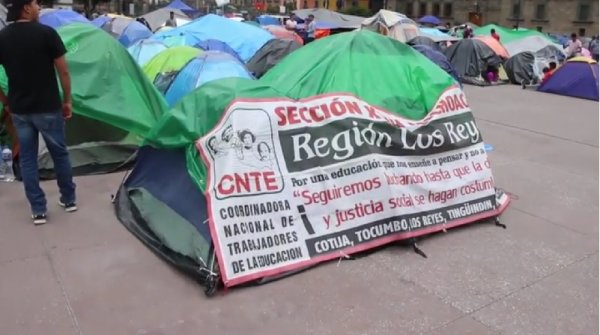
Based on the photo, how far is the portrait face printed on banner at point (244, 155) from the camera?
3.89 meters

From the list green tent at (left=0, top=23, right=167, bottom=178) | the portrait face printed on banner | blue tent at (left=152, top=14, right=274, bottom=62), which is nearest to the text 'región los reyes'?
the portrait face printed on banner

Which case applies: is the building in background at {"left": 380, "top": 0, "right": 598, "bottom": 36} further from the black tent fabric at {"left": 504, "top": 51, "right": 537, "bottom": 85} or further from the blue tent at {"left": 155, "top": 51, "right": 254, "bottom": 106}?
the blue tent at {"left": 155, "top": 51, "right": 254, "bottom": 106}

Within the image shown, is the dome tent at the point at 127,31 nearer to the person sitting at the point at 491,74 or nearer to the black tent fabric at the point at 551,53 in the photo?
the person sitting at the point at 491,74

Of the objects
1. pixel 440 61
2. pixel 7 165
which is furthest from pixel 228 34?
pixel 7 165

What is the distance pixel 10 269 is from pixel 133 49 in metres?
7.65

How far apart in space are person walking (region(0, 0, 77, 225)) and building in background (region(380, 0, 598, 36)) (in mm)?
58278

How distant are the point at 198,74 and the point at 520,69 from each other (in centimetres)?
1233

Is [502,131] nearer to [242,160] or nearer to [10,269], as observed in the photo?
[242,160]

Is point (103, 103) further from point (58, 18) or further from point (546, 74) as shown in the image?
point (546, 74)

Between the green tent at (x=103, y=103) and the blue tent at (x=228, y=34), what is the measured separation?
314 inches

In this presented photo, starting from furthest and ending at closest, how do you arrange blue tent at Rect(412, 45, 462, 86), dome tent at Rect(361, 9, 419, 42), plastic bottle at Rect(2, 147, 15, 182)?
dome tent at Rect(361, 9, 419, 42) < blue tent at Rect(412, 45, 462, 86) < plastic bottle at Rect(2, 147, 15, 182)

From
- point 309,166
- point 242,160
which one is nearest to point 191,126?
point 242,160

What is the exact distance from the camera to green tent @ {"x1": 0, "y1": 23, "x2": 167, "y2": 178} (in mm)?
6062

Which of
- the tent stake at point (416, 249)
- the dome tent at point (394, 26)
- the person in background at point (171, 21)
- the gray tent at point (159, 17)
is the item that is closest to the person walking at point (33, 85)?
the tent stake at point (416, 249)
